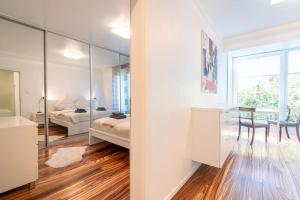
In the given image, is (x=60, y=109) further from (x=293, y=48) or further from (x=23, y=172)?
(x=293, y=48)

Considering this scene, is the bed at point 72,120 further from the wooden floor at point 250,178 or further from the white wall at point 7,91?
the wooden floor at point 250,178

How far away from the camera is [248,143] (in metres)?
3.47

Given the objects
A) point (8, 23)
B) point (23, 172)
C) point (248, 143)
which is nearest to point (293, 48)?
point (248, 143)

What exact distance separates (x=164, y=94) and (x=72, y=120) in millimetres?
3354


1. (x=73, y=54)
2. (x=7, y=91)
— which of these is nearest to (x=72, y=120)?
(x=7, y=91)

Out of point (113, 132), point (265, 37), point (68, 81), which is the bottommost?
point (113, 132)

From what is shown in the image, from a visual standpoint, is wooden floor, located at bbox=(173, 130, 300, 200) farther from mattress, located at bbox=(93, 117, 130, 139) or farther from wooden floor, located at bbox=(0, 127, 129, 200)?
mattress, located at bbox=(93, 117, 130, 139)

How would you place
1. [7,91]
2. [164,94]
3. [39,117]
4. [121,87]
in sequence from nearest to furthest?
[164,94], [7,91], [39,117], [121,87]

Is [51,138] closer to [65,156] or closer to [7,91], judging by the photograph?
[65,156]

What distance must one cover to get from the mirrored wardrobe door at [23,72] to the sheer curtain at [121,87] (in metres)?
2.04

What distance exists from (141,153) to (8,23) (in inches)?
139

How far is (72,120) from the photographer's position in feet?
12.9

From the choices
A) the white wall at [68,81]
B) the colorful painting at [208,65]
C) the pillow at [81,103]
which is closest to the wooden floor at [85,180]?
the white wall at [68,81]

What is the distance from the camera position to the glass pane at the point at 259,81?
4367 millimetres
